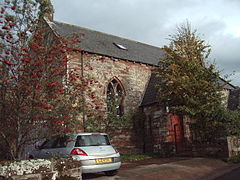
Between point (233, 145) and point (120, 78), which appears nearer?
point (233, 145)

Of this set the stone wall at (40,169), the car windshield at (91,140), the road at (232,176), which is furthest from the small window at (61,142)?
the road at (232,176)

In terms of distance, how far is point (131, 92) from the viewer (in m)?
16.4

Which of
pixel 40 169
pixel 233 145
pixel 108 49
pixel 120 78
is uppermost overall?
pixel 108 49

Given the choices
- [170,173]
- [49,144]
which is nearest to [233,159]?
[170,173]

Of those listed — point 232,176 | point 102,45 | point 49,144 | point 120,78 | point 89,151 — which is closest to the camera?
point 89,151

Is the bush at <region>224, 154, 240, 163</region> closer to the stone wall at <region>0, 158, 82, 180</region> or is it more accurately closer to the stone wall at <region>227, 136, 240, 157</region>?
the stone wall at <region>227, 136, 240, 157</region>

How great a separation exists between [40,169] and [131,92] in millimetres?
11294

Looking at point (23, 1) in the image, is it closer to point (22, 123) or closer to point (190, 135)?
point (22, 123)

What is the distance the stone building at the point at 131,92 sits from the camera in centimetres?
1441

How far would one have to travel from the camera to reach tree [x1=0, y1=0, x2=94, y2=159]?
612 centimetres

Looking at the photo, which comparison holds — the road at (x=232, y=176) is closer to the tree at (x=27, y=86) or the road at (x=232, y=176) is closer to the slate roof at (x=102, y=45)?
the tree at (x=27, y=86)

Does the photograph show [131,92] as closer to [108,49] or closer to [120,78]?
[120,78]

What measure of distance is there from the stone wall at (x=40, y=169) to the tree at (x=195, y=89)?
7236 mm

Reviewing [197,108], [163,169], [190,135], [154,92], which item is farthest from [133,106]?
[163,169]
